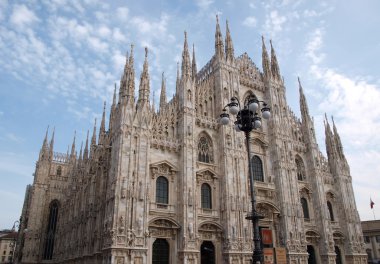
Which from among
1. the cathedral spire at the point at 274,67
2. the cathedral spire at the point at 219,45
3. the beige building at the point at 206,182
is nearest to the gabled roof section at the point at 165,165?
the beige building at the point at 206,182

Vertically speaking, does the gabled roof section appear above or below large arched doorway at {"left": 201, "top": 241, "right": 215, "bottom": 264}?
above

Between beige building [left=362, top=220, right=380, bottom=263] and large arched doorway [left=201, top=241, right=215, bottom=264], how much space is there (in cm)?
4121

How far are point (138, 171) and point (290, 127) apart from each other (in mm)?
19835

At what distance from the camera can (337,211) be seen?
3709 centimetres

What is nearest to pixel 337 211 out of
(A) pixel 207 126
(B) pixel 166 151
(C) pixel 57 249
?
(A) pixel 207 126

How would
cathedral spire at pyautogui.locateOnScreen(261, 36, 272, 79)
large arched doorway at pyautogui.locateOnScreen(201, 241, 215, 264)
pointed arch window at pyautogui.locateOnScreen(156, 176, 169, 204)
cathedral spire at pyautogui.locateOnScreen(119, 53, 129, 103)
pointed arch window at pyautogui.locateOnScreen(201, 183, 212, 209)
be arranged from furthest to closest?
cathedral spire at pyautogui.locateOnScreen(261, 36, 272, 79) → pointed arch window at pyautogui.locateOnScreen(201, 183, 212, 209) → large arched doorway at pyautogui.locateOnScreen(201, 241, 215, 264) → cathedral spire at pyautogui.locateOnScreen(119, 53, 129, 103) → pointed arch window at pyautogui.locateOnScreen(156, 176, 169, 204)

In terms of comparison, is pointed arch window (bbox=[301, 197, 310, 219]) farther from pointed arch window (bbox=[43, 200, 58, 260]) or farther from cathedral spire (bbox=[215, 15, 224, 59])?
pointed arch window (bbox=[43, 200, 58, 260])

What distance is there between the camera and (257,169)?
33.1 meters

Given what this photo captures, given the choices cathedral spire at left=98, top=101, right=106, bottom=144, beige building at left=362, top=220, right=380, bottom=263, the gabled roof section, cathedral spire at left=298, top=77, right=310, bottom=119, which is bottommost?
beige building at left=362, top=220, right=380, bottom=263

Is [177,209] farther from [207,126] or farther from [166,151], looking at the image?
[207,126]

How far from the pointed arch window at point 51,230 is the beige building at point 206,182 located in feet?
37.0

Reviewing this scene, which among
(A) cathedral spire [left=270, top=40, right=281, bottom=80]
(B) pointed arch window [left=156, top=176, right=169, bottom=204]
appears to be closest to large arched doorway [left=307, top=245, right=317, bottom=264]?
(B) pointed arch window [left=156, top=176, right=169, bottom=204]

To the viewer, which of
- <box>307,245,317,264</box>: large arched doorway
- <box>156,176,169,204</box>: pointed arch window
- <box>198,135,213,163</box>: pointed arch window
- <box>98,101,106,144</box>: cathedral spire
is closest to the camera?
<box>156,176,169,204</box>: pointed arch window

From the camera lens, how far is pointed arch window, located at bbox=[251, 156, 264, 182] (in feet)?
107
